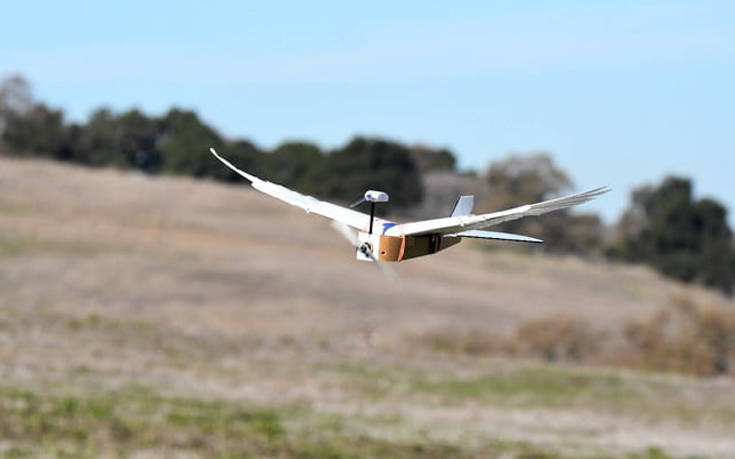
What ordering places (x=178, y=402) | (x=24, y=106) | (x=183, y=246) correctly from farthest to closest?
(x=183, y=246) < (x=178, y=402) < (x=24, y=106)

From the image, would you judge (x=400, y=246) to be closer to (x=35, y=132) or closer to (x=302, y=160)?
(x=302, y=160)

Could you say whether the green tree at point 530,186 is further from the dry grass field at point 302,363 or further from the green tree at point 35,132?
the dry grass field at point 302,363

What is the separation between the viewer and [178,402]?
8106 centimetres

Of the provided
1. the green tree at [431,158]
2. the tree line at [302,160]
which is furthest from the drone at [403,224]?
the green tree at [431,158]

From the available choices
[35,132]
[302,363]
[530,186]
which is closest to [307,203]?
[530,186]

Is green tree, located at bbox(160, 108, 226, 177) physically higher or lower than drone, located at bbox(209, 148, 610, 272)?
higher

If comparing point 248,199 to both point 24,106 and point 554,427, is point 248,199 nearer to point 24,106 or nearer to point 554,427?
point 24,106

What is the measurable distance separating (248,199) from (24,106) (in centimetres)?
2423

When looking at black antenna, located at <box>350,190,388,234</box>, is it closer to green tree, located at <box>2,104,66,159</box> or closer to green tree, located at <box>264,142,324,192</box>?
green tree, located at <box>264,142,324,192</box>

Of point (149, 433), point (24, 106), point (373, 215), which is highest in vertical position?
point (24, 106)

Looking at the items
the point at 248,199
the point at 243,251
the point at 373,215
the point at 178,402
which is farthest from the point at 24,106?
the point at 243,251

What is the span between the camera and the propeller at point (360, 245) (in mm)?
4277

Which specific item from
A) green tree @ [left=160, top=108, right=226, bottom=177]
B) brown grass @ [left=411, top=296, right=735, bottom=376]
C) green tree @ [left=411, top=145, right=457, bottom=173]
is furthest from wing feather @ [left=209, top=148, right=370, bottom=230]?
brown grass @ [left=411, top=296, right=735, bottom=376]

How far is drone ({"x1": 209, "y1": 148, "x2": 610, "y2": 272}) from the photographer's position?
4316 mm
